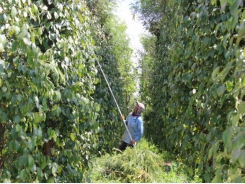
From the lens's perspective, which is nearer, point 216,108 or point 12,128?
point 12,128

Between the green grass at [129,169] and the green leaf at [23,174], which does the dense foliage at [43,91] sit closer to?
the green leaf at [23,174]

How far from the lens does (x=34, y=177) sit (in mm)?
2170

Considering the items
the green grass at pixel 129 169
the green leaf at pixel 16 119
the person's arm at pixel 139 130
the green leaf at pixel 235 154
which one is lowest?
the green grass at pixel 129 169

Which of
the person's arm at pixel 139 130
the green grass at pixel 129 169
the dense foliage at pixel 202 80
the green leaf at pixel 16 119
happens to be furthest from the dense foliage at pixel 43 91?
the person's arm at pixel 139 130

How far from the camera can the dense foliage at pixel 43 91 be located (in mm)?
1711

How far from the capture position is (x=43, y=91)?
1927 millimetres

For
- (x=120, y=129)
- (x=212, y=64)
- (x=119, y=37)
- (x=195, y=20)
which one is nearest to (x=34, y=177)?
(x=212, y=64)

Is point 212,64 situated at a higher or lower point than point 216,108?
higher

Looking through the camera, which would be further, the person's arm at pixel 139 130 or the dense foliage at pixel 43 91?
the person's arm at pixel 139 130

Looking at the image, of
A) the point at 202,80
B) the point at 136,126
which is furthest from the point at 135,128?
the point at 202,80

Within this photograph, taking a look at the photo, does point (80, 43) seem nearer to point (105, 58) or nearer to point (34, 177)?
point (34, 177)

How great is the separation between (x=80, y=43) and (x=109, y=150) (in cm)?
343


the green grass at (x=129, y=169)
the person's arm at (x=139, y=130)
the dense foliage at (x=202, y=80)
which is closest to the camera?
the dense foliage at (x=202, y=80)

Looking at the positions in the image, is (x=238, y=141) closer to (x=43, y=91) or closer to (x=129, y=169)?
(x=43, y=91)
